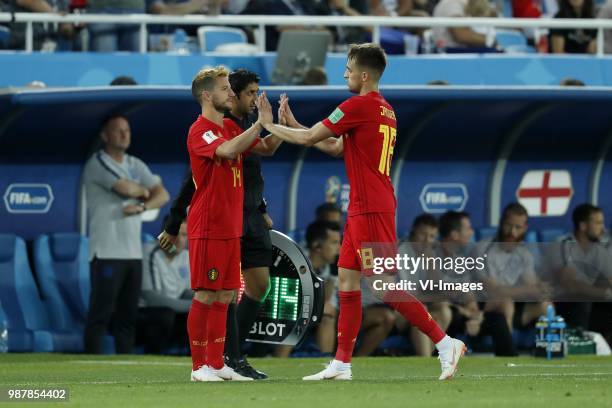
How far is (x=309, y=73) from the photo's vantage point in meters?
14.8

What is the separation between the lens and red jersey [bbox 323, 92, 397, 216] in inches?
392

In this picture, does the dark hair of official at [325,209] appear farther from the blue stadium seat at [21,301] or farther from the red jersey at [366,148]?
the red jersey at [366,148]

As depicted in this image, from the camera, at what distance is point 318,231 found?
1495 cm

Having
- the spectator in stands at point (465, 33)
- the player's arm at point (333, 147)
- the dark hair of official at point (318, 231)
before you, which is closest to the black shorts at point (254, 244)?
the player's arm at point (333, 147)

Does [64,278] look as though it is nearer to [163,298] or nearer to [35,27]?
[163,298]

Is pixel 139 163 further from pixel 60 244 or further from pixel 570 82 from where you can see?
pixel 570 82

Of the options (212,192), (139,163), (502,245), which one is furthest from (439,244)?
(212,192)

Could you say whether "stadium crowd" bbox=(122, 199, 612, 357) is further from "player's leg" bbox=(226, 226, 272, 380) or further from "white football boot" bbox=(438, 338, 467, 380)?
"white football boot" bbox=(438, 338, 467, 380)

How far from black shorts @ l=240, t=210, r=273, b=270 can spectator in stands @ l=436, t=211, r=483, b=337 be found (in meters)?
4.00

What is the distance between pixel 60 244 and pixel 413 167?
358cm

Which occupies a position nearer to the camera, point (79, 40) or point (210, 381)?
point (210, 381)

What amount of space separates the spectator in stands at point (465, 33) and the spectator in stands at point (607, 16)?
1333mm

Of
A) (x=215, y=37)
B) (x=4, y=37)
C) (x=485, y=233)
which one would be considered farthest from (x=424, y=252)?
(x=4, y=37)

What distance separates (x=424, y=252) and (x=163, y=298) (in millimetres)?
2335
